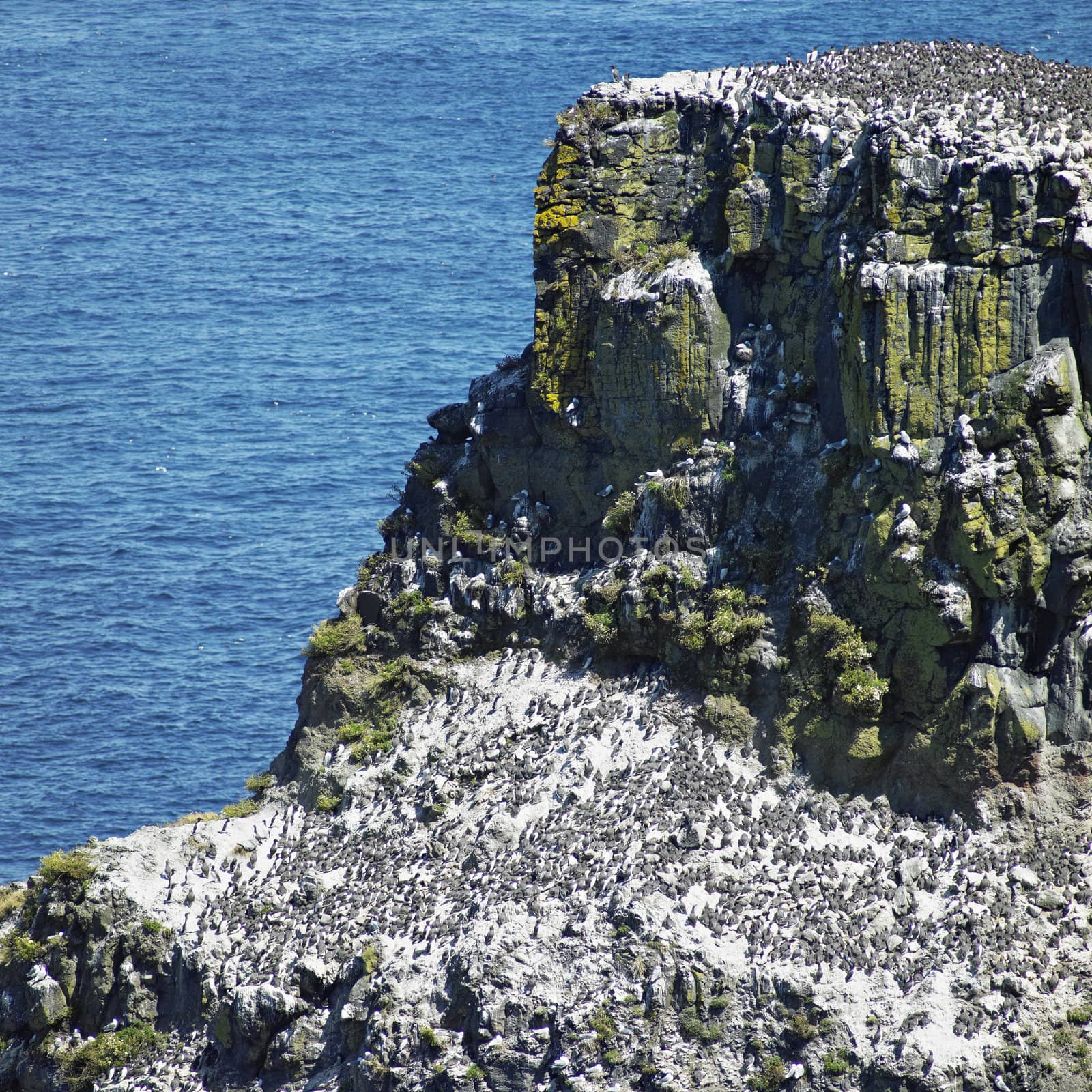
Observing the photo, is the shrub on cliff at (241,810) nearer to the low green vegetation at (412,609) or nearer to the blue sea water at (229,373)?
the low green vegetation at (412,609)

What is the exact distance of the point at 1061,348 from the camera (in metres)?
65.4

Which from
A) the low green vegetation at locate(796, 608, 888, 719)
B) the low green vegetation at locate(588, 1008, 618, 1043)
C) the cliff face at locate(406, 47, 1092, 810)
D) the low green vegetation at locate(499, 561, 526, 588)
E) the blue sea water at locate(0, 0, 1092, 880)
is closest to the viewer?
the cliff face at locate(406, 47, 1092, 810)

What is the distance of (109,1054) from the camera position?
7675 centimetres

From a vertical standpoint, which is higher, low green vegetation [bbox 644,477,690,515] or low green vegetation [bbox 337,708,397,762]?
low green vegetation [bbox 644,477,690,515]

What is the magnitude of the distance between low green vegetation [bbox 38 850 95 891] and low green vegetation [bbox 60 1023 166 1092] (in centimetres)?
631

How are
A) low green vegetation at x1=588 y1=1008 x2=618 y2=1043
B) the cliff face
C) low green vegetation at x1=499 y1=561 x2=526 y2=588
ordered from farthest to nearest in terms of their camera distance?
low green vegetation at x1=499 y1=561 x2=526 y2=588 → low green vegetation at x1=588 y1=1008 x2=618 y2=1043 → the cliff face

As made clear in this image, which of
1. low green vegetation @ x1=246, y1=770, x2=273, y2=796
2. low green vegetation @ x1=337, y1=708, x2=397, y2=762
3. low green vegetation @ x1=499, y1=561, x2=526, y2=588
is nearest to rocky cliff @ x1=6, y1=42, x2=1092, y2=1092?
low green vegetation @ x1=337, y1=708, x2=397, y2=762

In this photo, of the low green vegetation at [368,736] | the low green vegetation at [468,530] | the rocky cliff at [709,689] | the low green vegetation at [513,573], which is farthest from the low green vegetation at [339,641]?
the low green vegetation at [513,573]

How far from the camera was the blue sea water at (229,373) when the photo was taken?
391 feet

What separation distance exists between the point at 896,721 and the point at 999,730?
4.08 m

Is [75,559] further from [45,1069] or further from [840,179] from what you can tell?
[840,179]

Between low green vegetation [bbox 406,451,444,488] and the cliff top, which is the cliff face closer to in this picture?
the cliff top

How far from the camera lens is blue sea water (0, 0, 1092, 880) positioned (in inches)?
4695

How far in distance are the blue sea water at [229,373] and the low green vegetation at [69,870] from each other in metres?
25.8
